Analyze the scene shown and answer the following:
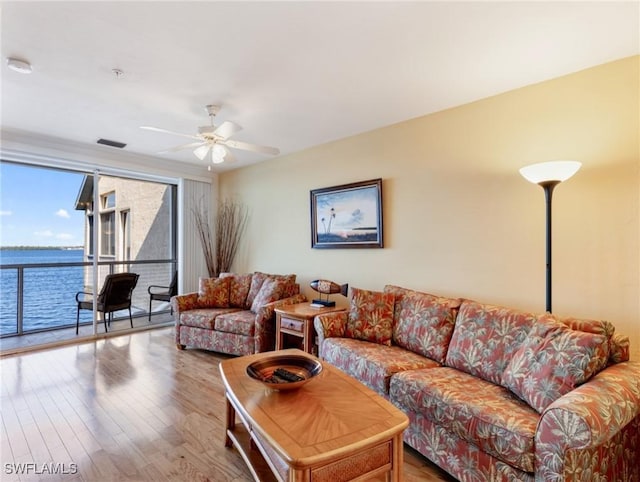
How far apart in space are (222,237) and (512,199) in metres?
4.06

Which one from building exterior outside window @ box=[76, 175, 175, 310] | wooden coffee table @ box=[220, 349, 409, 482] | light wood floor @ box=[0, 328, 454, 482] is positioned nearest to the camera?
wooden coffee table @ box=[220, 349, 409, 482]

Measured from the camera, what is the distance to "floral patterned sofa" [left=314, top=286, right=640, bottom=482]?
1.38 m

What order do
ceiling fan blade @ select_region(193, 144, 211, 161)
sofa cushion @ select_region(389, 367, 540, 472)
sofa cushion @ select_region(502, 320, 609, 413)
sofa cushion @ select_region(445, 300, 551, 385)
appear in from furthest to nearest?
ceiling fan blade @ select_region(193, 144, 211, 161) → sofa cushion @ select_region(445, 300, 551, 385) → sofa cushion @ select_region(502, 320, 609, 413) → sofa cushion @ select_region(389, 367, 540, 472)

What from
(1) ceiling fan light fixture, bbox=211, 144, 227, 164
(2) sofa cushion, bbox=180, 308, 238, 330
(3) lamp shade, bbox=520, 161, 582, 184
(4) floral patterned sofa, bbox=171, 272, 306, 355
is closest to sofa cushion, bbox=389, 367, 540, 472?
(3) lamp shade, bbox=520, 161, 582, 184

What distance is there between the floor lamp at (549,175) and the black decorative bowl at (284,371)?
167 centimetres

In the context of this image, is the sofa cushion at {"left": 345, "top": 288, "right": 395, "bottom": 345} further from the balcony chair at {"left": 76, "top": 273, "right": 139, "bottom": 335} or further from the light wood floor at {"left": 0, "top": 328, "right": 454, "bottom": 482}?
the balcony chair at {"left": 76, "top": 273, "right": 139, "bottom": 335}

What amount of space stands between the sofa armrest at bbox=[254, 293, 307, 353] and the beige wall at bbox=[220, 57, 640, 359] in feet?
2.68

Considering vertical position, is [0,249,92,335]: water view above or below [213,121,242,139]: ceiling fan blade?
below

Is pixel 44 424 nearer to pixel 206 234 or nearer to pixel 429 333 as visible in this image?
pixel 429 333

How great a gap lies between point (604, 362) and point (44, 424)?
3.47 metres

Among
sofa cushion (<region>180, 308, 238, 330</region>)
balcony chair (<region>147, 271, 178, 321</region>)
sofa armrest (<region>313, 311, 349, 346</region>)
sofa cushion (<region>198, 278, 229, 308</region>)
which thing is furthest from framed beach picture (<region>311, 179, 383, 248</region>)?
balcony chair (<region>147, 271, 178, 321</region>)

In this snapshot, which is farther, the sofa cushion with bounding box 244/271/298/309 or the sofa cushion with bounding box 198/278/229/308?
the sofa cushion with bounding box 198/278/229/308

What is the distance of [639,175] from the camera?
2.13m

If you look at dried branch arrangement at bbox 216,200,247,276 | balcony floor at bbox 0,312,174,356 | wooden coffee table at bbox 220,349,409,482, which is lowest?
balcony floor at bbox 0,312,174,356
